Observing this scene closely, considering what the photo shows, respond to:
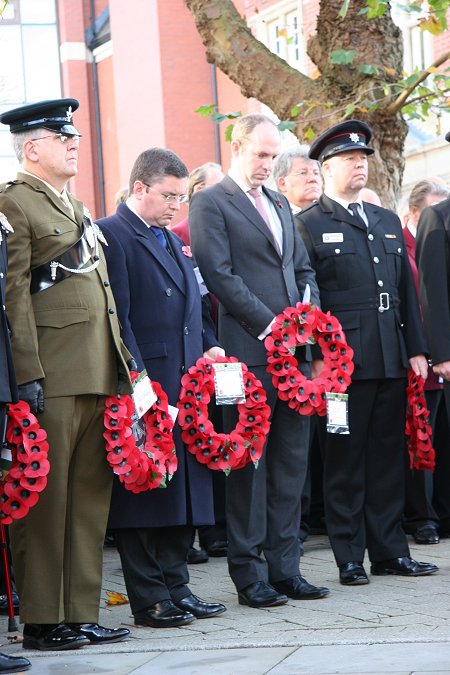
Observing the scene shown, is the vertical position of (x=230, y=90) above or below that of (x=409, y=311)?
above

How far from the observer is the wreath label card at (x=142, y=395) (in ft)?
19.8

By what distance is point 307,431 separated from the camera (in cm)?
691

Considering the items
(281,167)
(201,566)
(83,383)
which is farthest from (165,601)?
(281,167)

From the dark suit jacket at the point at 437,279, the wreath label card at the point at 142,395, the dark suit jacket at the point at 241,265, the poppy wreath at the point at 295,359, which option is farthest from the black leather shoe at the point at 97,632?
the dark suit jacket at the point at 437,279

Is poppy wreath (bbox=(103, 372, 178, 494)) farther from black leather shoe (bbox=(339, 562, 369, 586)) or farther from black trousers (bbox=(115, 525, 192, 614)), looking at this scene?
black leather shoe (bbox=(339, 562, 369, 586))

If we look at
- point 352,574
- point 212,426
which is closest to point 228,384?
point 212,426

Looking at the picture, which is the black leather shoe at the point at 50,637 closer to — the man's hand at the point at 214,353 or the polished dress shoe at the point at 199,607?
the polished dress shoe at the point at 199,607

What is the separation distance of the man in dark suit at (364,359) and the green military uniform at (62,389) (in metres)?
1.65

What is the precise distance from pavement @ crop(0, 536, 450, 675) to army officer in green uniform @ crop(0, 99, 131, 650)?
0.24m

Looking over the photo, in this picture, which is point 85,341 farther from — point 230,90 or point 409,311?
point 230,90

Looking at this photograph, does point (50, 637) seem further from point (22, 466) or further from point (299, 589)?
point (299, 589)

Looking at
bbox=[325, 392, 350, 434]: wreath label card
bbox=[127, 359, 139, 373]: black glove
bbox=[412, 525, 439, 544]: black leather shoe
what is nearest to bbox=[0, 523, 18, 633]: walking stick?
bbox=[127, 359, 139, 373]: black glove

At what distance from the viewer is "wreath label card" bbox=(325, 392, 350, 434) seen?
6730 millimetres

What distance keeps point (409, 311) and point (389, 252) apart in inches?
13.8
